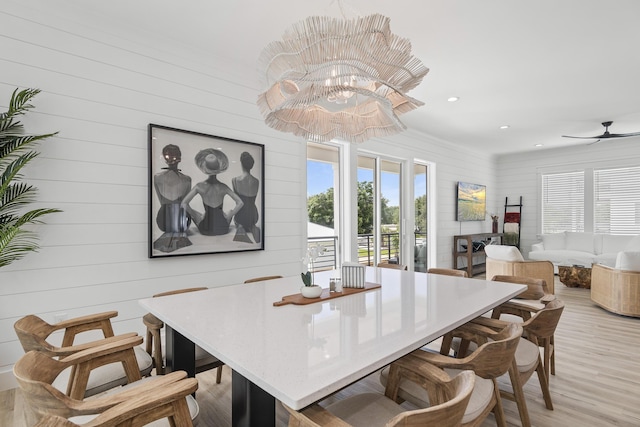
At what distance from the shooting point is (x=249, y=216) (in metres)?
3.70

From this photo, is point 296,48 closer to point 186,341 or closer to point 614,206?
point 186,341

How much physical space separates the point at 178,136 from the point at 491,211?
7885 millimetres

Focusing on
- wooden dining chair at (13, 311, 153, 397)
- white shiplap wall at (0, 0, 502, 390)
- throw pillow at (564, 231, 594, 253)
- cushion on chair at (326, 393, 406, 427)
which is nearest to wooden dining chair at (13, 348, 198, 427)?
wooden dining chair at (13, 311, 153, 397)

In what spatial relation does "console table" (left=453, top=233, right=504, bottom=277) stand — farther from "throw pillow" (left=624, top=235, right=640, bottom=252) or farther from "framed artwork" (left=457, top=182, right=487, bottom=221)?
"throw pillow" (left=624, top=235, right=640, bottom=252)

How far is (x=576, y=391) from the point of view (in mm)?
2527

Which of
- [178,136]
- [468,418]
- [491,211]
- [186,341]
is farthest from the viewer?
[491,211]

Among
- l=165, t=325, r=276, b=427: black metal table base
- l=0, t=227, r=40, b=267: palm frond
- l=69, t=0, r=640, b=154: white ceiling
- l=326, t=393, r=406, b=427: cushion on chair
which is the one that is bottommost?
l=326, t=393, r=406, b=427: cushion on chair

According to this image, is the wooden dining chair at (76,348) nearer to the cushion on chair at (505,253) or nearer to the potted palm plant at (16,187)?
the potted palm plant at (16,187)

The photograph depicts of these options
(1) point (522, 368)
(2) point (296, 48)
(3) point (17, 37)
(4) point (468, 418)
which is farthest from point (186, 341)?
(3) point (17, 37)

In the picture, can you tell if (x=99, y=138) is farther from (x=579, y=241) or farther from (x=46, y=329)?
(x=579, y=241)

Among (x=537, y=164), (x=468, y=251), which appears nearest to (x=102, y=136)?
(x=468, y=251)

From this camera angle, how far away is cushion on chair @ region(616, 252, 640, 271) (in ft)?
14.2

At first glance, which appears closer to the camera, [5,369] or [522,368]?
[522,368]

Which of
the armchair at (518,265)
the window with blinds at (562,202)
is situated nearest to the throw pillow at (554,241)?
the window with blinds at (562,202)
